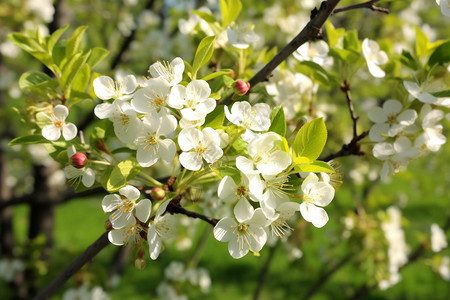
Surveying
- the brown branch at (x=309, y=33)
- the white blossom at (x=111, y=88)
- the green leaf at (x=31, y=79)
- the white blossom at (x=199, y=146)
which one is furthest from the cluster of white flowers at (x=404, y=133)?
the green leaf at (x=31, y=79)

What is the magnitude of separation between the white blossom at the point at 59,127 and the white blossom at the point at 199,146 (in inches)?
16.4

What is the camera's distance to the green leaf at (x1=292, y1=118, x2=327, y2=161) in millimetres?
1042

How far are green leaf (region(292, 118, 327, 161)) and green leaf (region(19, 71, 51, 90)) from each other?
0.90 metres

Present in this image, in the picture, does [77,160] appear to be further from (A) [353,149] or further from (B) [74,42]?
(A) [353,149]

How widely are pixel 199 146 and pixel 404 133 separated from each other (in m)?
0.77

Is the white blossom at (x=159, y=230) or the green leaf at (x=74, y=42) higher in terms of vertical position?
the green leaf at (x=74, y=42)

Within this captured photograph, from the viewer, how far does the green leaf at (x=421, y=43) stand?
151 centimetres

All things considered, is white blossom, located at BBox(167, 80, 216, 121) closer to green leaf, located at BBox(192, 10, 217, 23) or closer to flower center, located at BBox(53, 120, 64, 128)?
flower center, located at BBox(53, 120, 64, 128)

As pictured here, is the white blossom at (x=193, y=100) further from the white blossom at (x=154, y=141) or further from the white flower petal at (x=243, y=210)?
the white flower petal at (x=243, y=210)

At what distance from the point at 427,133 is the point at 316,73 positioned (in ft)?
1.48

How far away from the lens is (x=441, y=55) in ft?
4.60

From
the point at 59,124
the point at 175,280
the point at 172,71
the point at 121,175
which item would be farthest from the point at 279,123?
the point at 175,280

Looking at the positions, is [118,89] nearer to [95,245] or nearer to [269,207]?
[95,245]

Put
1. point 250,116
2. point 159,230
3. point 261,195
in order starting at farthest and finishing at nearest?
1. point 159,230
2. point 250,116
3. point 261,195
